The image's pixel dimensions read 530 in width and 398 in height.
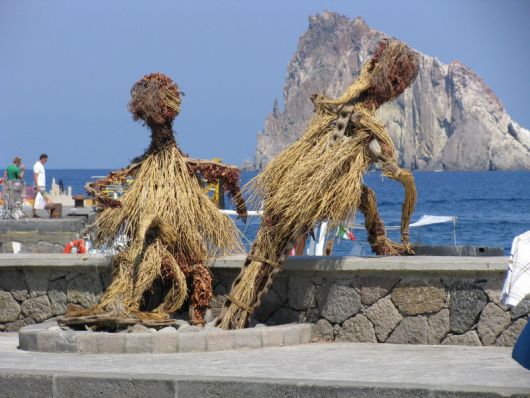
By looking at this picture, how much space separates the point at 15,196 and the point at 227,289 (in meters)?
18.9

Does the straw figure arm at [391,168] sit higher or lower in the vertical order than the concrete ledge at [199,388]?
higher

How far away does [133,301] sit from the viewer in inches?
401

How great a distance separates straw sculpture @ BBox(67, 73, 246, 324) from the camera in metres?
10.2

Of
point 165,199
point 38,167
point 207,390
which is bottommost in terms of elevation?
point 207,390

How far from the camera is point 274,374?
26.4 feet

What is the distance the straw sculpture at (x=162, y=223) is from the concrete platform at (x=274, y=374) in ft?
3.67

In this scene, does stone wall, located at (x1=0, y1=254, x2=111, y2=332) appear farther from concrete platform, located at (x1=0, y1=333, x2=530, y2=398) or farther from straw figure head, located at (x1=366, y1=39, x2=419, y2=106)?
straw figure head, located at (x1=366, y1=39, x2=419, y2=106)

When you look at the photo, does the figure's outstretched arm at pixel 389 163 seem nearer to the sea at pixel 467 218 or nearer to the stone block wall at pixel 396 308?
the stone block wall at pixel 396 308

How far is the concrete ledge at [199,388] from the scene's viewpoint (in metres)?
7.19

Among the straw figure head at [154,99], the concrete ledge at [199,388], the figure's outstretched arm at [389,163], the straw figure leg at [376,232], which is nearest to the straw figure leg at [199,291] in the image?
the straw figure head at [154,99]

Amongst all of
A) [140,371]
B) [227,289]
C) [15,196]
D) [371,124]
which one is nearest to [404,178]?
[371,124]

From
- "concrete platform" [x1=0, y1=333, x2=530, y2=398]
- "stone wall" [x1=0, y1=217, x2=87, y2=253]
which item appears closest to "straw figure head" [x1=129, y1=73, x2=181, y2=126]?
"concrete platform" [x1=0, y1=333, x2=530, y2=398]

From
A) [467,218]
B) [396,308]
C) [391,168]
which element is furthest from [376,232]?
[467,218]

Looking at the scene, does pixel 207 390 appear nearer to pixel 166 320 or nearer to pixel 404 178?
pixel 166 320
